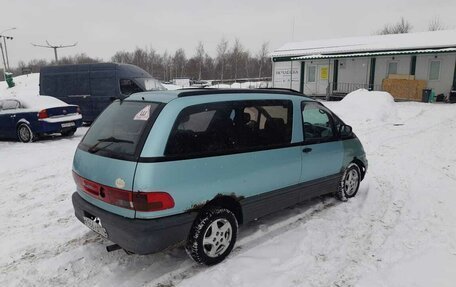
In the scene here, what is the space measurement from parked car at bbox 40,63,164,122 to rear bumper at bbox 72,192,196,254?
396 inches

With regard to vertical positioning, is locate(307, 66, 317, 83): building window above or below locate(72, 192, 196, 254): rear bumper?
above

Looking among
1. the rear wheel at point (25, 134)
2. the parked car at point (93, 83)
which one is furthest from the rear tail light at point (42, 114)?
the parked car at point (93, 83)

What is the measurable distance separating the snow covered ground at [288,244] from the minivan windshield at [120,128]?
1239mm

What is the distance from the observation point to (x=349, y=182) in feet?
18.0

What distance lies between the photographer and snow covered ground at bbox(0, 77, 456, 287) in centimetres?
343

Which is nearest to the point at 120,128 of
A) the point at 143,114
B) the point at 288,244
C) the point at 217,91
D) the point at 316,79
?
the point at 143,114

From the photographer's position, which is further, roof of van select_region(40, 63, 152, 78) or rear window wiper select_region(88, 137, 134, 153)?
roof of van select_region(40, 63, 152, 78)

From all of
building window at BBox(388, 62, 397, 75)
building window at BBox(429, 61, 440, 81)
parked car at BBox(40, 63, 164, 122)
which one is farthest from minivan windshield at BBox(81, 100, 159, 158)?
building window at BBox(388, 62, 397, 75)

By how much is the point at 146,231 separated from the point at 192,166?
2.33 ft

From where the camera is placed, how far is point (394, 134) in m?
11.5

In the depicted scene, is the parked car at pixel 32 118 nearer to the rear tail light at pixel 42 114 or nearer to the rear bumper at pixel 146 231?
the rear tail light at pixel 42 114

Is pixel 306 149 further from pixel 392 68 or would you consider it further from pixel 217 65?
pixel 217 65

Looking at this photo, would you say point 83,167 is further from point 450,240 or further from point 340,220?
point 450,240

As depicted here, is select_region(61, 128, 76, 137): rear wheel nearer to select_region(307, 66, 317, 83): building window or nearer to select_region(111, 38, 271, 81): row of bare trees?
select_region(307, 66, 317, 83): building window
